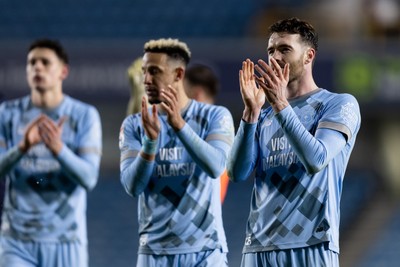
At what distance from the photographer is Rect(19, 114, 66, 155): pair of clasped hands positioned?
6.54m

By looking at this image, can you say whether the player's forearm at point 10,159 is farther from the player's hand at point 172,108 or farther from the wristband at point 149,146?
the player's hand at point 172,108

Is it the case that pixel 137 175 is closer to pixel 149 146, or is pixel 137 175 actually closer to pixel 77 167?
pixel 149 146

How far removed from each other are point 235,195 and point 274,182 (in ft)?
34.5

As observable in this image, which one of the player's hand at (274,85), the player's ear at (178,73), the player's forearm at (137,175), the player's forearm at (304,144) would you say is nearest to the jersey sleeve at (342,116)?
the player's forearm at (304,144)

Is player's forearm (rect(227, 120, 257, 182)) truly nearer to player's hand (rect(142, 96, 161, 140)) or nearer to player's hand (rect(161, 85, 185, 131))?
player's hand (rect(161, 85, 185, 131))

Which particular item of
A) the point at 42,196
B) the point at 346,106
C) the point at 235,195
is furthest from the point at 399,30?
the point at 346,106

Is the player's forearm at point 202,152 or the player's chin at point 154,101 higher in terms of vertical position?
the player's chin at point 154,101

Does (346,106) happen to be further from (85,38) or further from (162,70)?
(85,38)

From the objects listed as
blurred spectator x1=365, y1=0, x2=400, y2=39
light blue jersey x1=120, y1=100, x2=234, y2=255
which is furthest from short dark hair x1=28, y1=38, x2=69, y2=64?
blurred spectator x1=365, y1=0, x2=400, y2=39

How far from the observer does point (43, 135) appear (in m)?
6.56

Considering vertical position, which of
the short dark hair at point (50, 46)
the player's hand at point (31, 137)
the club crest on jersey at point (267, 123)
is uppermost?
the short dark hair at point (50, 46)

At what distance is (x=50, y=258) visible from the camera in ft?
22.1

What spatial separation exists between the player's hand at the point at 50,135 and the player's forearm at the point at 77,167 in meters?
0.04

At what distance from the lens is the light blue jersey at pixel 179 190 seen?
5797 mm
